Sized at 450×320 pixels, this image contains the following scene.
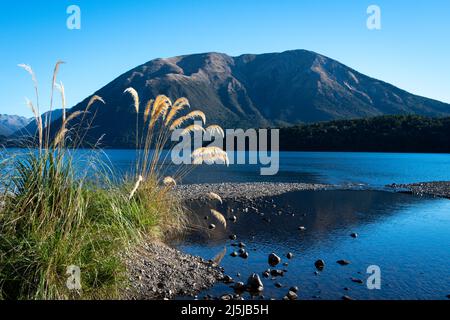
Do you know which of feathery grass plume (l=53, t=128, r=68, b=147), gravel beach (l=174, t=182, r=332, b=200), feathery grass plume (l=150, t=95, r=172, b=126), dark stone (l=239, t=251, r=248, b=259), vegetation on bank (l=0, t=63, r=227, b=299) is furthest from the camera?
gravel beach (l=174, t=182, r=332, b=200)

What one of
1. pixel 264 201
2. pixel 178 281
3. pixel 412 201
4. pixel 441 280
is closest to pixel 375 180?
pixel 412 201

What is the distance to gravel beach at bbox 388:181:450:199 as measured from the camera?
40.2 metres

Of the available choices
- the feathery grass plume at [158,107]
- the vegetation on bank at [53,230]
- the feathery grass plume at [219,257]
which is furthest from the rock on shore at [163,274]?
the feathery grass plume at [158,107]

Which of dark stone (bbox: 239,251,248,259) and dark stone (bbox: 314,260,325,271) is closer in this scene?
dark stone (bbox: 314,260,325,271)

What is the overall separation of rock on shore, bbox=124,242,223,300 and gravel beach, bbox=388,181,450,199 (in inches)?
1345

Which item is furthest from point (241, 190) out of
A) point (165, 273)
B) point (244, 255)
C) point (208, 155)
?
point (165, 273)

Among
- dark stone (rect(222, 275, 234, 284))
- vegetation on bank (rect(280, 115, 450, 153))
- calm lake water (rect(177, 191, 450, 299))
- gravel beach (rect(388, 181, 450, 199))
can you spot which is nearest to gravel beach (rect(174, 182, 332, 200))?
calm lake water (rect(177, 191, 450, 299))

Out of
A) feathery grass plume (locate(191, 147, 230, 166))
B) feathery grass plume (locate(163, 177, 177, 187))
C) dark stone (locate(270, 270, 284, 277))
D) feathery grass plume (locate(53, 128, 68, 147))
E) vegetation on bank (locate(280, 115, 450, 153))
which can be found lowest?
vegetation on bank (locate(280, 115, 450, 153))

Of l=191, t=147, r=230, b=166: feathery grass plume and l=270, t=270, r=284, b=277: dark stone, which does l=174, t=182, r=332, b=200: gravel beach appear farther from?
l=270, t=270, r=284, b=277: dark stone

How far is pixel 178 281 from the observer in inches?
455

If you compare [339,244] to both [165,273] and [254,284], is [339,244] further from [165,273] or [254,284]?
[165,273]

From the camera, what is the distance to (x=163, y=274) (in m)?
11.6

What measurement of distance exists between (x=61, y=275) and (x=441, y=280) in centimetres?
1221

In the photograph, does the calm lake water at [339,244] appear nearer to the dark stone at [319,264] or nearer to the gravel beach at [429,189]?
the dark stone at [319,264]
